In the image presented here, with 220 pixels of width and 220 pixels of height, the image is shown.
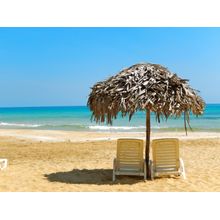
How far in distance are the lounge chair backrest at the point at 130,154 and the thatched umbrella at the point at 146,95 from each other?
555mm

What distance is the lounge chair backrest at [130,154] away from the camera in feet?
23.6

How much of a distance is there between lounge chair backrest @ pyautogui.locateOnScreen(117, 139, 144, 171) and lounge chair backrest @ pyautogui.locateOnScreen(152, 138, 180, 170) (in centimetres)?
29

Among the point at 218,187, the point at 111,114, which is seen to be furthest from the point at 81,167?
the point at 218,187

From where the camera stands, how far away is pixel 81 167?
9.01 metres

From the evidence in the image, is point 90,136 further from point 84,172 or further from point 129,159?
point 129,159

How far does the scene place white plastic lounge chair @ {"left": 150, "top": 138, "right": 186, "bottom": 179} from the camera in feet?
23.4

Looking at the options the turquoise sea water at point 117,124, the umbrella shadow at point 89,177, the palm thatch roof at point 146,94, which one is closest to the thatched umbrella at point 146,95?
the palm thatch roof at point 146,94

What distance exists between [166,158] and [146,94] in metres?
1.38
